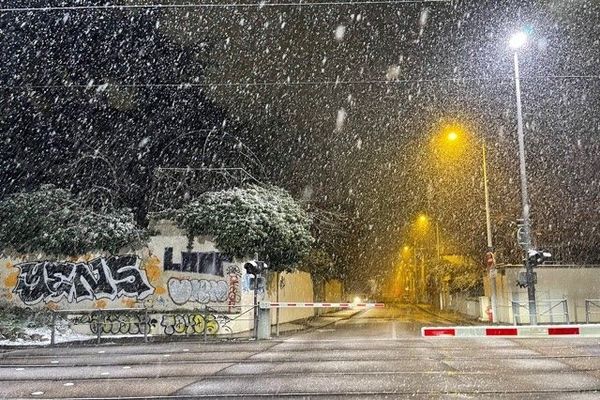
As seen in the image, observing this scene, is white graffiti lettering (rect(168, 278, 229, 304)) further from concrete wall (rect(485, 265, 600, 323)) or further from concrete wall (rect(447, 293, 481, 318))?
→ concrete wall (rect(447, 293, 481, 318))

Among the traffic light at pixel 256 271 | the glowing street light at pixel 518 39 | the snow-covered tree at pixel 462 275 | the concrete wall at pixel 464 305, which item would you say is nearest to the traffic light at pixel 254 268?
the traffic light at pixel 256 271

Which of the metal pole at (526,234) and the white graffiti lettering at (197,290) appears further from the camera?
the white graffiti lettering at (197,290)

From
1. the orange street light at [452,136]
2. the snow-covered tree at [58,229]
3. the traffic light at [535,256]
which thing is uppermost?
the orange street light at [452,136]

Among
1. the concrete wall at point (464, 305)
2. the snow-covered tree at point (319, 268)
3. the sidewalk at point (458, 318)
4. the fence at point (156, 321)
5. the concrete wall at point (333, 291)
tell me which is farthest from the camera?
the concrete wall at point (333, 291)

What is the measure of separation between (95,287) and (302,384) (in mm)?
15847

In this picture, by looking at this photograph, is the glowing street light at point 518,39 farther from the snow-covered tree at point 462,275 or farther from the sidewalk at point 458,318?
the snow-covered tree at point 462,275

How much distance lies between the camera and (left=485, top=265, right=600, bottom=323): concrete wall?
26312 millimetres

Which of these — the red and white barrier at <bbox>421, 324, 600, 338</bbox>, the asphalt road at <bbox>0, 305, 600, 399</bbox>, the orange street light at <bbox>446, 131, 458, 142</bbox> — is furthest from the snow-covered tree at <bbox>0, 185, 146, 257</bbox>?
the red and white barrier at <bbox>421, 324, 600, 338</bbox>

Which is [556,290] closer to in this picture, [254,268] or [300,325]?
[300,325]

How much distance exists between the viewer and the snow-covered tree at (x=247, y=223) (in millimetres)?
23047

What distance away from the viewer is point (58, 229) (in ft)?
77.2

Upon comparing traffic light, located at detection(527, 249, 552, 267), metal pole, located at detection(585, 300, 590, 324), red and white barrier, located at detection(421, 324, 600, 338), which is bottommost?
metal pole, located at detection(585, 300, 590, 324)

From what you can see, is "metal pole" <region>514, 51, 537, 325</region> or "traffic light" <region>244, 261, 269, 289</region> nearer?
"traffic light" <region>244, 261, 269, 289</region>

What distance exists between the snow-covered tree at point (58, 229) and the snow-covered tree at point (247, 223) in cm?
219
